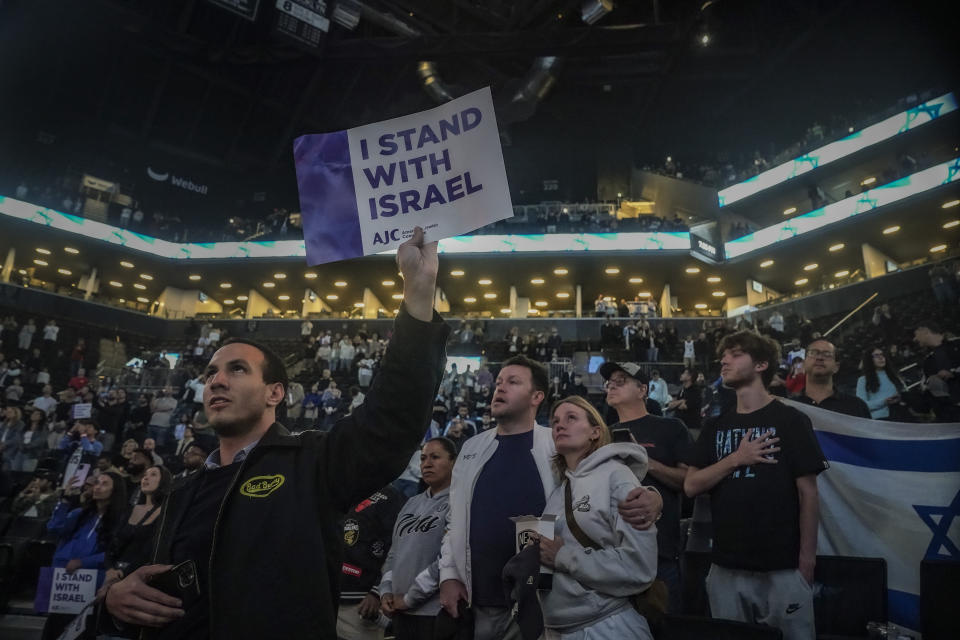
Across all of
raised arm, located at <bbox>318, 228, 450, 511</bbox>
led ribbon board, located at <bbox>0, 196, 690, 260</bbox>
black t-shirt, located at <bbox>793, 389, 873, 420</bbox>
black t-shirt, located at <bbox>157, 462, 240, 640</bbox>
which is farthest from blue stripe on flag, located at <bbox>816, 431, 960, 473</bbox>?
led ribbon board, located at <bbox>0, 196, 690, 260</bbox>

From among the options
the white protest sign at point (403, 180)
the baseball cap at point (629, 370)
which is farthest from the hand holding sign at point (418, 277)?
the baseball cap at point (629, 370)

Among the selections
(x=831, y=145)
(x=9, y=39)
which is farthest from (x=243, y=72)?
(x=831, y=145)

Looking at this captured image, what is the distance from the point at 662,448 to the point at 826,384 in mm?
1549

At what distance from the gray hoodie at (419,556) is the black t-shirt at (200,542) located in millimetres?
1401

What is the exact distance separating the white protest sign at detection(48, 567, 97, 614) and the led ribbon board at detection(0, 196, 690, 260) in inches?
861

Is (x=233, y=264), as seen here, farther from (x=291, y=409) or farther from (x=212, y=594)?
(x=212, y=594)

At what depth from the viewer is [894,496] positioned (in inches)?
131

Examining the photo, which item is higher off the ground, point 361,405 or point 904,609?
point 361,405

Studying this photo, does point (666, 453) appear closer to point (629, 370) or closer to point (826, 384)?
point (629, 370)

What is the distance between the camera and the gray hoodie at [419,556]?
290 centimetres

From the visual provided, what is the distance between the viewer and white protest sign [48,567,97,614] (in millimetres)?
4020

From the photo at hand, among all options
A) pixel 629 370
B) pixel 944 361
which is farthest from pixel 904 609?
pixel 944 361

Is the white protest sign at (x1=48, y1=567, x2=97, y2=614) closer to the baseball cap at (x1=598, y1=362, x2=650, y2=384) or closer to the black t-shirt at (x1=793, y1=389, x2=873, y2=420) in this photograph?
the baseball cap at (x1=598, y1=362, x2=650, y2=384)

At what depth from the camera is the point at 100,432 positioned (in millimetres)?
11898
